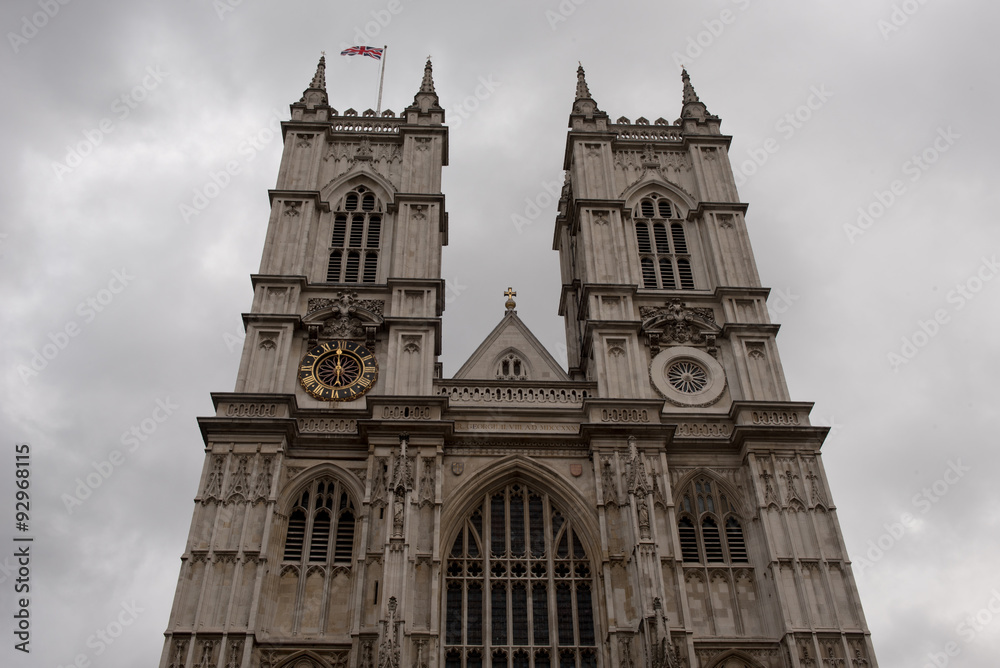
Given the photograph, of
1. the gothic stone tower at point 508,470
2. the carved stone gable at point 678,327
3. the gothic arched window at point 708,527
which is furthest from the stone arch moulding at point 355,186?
the gothic arched window at point 708,527

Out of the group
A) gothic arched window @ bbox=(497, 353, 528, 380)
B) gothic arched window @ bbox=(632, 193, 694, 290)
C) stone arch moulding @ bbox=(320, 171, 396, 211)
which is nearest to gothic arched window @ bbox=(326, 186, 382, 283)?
stone arch moulding @ bbox=(320, 171, 396, 211)

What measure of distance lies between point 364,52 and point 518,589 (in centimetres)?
2453

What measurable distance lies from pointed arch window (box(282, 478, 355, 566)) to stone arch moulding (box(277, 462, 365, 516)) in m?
0.15

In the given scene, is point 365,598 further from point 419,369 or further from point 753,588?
point 753,588

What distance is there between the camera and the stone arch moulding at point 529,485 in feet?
81.7

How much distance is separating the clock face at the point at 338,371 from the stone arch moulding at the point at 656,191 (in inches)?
460

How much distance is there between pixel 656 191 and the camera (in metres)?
34.2

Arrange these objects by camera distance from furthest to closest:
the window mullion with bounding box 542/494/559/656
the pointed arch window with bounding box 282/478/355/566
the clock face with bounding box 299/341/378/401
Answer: the clock face with bounding box 299/341/378/401 → the pointed arch window with bounding box 282/478/355/566 → the window mullion with bounding box 542/494/559/656

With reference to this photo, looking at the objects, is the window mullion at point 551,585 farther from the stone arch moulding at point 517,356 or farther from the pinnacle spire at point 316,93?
the pinnacle spire at point 316,93

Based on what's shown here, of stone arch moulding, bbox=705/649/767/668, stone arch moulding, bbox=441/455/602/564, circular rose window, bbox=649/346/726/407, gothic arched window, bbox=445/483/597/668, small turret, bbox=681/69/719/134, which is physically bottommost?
stone arch moulding, bbox=705/649/767/668

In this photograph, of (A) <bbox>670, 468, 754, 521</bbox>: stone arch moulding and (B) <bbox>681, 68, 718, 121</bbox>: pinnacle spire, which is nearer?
(A) <bbox>670, 468, 754, 521</bbox>: stone arch moulding

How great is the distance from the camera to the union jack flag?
3862 centimetres

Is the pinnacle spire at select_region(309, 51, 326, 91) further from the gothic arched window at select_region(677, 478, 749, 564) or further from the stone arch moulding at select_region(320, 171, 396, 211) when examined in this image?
the gothic arched window at select_region(677, 478, 749, 564)

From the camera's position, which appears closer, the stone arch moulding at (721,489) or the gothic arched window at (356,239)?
the stone arch moulding at (721,489)
